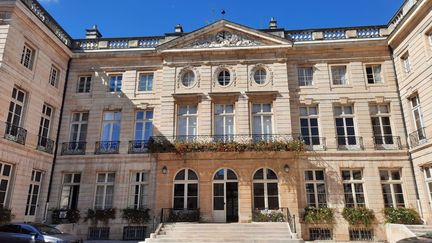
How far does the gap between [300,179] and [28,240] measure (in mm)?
10405

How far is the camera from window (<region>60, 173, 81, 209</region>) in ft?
48.9

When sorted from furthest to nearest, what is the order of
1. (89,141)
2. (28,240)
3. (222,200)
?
(89,141) < (222,200) < (28,240)

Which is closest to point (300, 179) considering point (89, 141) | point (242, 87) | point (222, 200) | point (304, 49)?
point (222, 200)

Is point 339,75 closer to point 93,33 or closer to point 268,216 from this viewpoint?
point 268,216

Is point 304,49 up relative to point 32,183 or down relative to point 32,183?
up

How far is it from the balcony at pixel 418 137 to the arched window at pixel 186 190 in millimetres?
9364

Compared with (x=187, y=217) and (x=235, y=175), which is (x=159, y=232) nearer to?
(x=187, y=217)

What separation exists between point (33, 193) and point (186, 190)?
6484mm

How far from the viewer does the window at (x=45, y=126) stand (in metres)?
14.5

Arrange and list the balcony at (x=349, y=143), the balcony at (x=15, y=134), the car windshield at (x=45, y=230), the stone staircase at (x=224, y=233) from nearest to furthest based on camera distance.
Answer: the car windshield at (x=45, y=230) < the stone staircase at (x=224, y=233) < the balcony at (x=15, y=134) < the balcony at (x=349, y=143)

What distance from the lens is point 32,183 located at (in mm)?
13930

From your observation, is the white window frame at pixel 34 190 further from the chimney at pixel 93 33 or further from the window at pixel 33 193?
the chimney at pixel 93 33

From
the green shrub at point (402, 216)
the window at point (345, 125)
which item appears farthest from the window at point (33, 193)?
the green shrub at point (402, 216)

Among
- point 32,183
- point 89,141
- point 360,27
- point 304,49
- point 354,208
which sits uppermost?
point 360,27
